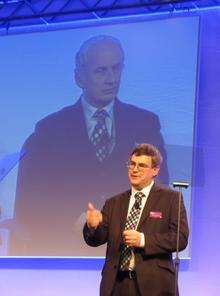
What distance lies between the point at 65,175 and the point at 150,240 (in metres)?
2.88

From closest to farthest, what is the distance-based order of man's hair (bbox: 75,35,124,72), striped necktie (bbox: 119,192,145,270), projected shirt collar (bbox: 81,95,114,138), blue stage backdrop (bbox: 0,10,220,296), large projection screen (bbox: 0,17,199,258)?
striped necktie (bbox: 119,192,145,270) < blue stage backdrop (bbox: 0,10,220,296) < large projection screen (bbox: 0,17,199,258) < projected shirt collar (bbox: 81,95,114,138) < man's hair (bbox: 75,35,124,72)

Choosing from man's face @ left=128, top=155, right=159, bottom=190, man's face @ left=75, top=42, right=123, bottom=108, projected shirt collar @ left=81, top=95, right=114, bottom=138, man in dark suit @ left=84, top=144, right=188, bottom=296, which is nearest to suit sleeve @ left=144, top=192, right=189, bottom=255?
man in dark suit @ left=84, top=144, right=188, bottom=296

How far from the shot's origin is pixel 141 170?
10.5ft

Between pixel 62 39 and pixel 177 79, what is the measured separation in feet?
4.29

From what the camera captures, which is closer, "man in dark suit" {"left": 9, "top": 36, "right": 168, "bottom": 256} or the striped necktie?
the striped necktie

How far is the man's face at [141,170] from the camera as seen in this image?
319 centimetres

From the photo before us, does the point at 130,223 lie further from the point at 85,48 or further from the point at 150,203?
the point at 85,48

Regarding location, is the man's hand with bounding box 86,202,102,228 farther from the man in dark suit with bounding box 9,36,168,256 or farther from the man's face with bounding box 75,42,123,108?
the man's face with bounding box 75,42,123,108

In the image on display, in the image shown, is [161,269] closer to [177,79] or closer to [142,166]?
[142,166]

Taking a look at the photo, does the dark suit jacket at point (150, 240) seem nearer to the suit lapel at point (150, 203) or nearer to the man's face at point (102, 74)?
the suit lapel at point (150, 203)

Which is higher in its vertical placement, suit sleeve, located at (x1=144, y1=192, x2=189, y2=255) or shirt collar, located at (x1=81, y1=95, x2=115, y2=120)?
shirt collar, located at (x1=81, y1=95, x2=115, y2=120)

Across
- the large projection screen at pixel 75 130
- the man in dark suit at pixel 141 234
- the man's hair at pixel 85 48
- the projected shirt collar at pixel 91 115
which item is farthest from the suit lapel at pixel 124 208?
the man's hair at pixel 85 48

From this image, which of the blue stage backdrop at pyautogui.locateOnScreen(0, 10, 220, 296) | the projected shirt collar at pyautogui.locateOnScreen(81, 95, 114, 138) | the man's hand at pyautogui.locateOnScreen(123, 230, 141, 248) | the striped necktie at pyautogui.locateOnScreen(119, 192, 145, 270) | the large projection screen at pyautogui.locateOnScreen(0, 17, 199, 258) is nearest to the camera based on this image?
the man's hand at pyautogui.locateOnScreen(123, 230, 141, 248)

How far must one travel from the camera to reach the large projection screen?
5.68 meters
